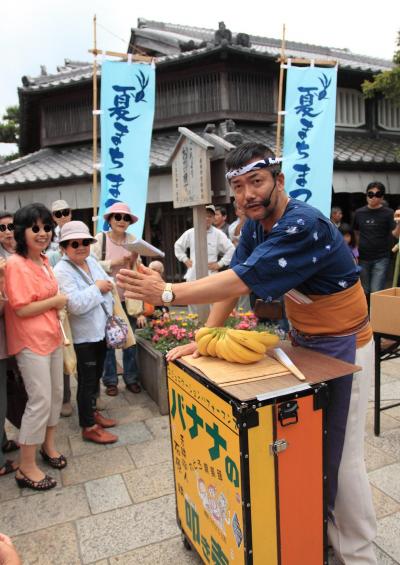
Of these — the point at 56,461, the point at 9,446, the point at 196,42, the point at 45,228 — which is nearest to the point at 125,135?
the point at 45,228

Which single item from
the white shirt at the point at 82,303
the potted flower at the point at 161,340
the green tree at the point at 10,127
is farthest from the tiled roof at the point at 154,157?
the green tree at the point at 10,127

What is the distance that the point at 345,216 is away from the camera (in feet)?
42.8

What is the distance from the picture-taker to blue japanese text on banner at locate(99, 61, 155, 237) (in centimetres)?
672

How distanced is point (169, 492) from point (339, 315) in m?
2.22

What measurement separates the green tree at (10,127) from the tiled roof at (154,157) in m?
17.0

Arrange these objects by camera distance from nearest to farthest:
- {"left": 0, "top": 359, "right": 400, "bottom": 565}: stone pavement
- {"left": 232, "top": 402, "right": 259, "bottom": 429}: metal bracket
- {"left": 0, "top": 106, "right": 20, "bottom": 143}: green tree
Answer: {"left": 232, "top": 402, "right": 259, "bottom": 429}: metal bracket
{"left": 0, "top": 359, "right": 400, "bottom": 565}: stone pavement
{"left": 0, "top": 106, "right": 20, "bottom": 143}: green tree

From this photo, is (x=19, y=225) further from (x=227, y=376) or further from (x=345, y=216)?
(x=345, y=216)

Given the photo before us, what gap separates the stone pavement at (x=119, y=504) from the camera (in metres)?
2.92

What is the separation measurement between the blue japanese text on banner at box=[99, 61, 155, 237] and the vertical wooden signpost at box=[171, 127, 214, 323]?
84 cm

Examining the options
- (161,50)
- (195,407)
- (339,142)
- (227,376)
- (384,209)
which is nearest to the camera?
(227,376)

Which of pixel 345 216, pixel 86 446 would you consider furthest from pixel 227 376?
pixel 345 216

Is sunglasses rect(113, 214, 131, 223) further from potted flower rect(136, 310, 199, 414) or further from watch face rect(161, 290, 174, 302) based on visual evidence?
watch face rect(161, 290, 174, 302)

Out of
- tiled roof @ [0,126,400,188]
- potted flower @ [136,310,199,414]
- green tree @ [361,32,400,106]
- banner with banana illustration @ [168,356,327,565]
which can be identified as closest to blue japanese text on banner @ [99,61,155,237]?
potted flower @ [136,310,199,414]

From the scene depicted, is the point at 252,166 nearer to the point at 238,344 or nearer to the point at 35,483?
the point at 238,344
